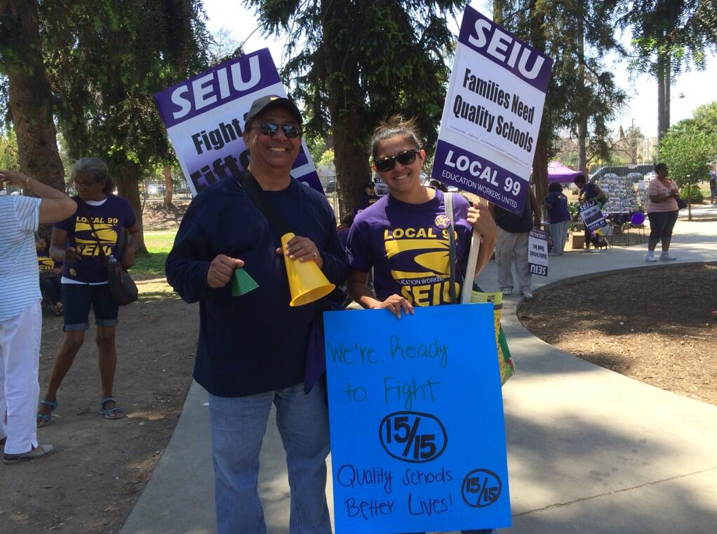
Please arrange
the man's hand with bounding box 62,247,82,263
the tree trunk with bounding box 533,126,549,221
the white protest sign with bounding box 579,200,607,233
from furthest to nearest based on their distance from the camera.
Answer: the tree trunk with bounding box 533,126,549,221 < the white protest sign with bounding box 579,200,607,233 < the man's hand with bounding box 62,247,82,263

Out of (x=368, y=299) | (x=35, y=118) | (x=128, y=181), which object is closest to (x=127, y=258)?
(x=368, y=299)

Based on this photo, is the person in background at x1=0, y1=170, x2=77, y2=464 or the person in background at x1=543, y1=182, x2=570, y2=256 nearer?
the person in background at x1=0, y1=170, x2=77, y2=464

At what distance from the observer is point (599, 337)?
21.3 ft

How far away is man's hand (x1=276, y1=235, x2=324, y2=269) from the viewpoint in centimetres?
221

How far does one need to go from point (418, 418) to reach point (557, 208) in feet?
37.1

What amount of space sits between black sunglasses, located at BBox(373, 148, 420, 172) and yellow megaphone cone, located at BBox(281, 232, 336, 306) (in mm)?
550

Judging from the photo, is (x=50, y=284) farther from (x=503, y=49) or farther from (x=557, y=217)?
(x=557, y=217)

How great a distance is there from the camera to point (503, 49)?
105 inches

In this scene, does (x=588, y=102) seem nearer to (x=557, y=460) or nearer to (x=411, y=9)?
(x=411, y=9)

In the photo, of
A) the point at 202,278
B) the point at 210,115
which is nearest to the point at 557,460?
the point at 202,278

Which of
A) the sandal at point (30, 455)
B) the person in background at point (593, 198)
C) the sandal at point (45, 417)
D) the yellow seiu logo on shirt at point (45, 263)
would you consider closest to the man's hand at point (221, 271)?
the sandal at point (30, 455)

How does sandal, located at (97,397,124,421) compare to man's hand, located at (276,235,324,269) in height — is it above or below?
below

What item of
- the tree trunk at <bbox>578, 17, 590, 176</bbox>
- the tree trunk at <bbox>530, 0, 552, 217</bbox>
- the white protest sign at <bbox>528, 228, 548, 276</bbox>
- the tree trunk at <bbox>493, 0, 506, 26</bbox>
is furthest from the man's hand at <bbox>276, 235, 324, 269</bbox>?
the tree trunk at <bbox>493, 0, 506, 26</bbox>

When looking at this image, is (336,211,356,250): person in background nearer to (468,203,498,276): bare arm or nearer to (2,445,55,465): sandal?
(468,203,498,276): bare arm
